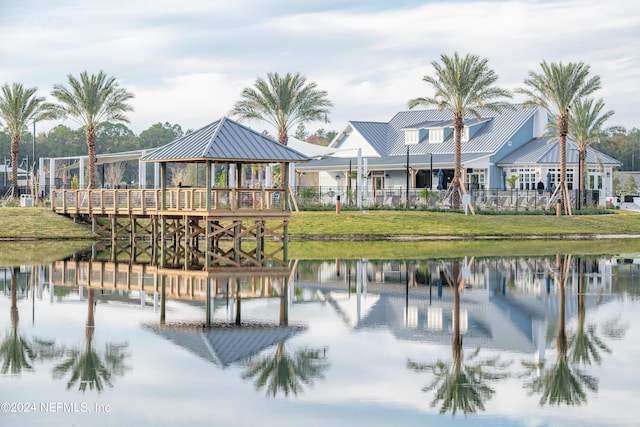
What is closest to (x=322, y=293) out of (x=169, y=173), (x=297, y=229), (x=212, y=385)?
(x=212, y=385)

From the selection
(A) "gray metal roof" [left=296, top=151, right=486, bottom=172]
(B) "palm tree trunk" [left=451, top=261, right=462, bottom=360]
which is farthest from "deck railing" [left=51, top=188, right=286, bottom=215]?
(A) "gray metal roof" [left=296, top=151, right=486, bottom=172]

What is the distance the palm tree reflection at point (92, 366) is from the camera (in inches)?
550

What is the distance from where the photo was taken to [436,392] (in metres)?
13.3

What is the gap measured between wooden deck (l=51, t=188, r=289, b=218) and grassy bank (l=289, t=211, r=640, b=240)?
3396mm

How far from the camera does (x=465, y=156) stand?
66125 millimetres

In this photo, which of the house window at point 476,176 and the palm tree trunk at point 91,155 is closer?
the palm tree trunk at point 91,155

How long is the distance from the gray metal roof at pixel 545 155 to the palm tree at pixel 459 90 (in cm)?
904

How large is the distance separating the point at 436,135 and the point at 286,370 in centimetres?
5721

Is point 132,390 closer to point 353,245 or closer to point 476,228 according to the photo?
point 353,245

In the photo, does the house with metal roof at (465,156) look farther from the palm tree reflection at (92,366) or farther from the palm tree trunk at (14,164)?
the palm tree reflection at (92,366)

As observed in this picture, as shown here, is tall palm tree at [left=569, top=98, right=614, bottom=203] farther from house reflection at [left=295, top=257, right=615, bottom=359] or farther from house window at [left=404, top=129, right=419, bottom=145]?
house reflection at [left=295, top=257, right=615, bottom=359]

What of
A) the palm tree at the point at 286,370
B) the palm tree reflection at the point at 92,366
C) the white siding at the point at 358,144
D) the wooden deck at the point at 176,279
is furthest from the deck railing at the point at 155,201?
the white siding at the point at 358,144

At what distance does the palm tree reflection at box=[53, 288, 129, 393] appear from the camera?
13961mm

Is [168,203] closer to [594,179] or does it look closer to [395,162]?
[395,162]
